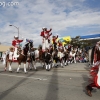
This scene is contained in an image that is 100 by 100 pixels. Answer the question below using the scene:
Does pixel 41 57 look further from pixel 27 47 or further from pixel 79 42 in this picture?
pixel 79 42

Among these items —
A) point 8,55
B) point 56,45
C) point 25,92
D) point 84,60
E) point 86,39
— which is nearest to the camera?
point 25,92

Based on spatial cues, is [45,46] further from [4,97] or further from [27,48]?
[4,97]

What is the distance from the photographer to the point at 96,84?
564cm

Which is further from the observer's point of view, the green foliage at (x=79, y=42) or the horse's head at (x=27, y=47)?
the green foliage at (x=79, y=42)

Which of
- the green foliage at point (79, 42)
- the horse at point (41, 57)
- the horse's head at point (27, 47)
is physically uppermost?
the green foliage at point (79, 42)

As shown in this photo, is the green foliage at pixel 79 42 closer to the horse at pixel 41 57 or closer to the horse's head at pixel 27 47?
the horse at pixel 41 57

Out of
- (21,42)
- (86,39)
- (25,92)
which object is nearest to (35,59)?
(21,42)

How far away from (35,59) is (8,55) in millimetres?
2600

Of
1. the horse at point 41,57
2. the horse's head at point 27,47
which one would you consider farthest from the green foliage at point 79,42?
the horse's head at point 27,47

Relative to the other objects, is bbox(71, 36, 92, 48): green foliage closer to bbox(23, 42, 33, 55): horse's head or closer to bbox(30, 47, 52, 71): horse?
bbox(30, 47, 52, 71): horse

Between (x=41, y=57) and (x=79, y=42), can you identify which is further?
(x=79, y=42)

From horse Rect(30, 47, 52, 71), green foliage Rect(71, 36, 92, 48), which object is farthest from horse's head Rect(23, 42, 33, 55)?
green foliage Rect(71, 36, 92, 48)

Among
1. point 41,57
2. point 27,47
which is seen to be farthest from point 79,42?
point 27,47

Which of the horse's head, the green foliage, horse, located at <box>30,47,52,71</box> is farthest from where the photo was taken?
the green foliage
